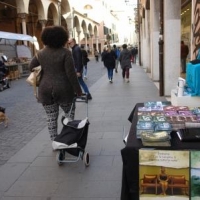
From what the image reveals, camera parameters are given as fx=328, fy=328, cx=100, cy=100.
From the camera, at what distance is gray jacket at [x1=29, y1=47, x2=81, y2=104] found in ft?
15.4

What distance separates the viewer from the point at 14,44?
22.6 metres

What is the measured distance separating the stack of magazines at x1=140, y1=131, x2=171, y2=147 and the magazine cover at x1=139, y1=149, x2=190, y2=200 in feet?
0.23

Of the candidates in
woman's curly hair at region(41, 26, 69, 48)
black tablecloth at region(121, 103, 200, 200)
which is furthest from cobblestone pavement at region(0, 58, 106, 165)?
black tablecloth at region(121, 103, 200, 200)

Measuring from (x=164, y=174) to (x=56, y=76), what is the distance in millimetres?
2693

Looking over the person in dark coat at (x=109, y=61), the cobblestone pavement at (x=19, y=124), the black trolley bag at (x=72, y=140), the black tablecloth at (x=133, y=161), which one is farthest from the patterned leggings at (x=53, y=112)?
the person in dark coat at (x=109, y=61)

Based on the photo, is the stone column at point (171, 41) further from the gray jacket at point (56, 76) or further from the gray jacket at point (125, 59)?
the gray jacket at point (56, 76)

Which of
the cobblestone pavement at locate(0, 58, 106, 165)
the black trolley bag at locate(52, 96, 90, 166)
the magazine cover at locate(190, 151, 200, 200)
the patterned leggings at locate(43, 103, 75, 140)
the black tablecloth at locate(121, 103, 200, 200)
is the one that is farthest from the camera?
the cobblestone pavement at locate(0, 58, 106, 165)

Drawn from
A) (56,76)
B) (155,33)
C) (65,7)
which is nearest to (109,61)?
(155,33)

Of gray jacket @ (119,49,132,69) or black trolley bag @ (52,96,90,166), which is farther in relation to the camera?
gray jacket @ (119,49,132,69)

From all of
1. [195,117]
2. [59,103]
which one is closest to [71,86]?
[59,103]

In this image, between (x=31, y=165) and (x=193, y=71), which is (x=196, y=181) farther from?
(x=31, y=165)

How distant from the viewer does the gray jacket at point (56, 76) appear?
469 cm

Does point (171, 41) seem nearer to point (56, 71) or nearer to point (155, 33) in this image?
point (155, 33)

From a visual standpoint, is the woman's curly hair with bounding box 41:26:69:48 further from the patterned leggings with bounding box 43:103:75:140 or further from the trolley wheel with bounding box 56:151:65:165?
the trolley wheel with bounding box 56:151:65:165
